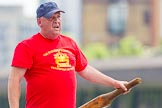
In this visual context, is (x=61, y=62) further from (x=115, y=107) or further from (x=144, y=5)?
(x=144, y=5)

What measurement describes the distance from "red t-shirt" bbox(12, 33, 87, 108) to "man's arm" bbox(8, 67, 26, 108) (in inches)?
3.3

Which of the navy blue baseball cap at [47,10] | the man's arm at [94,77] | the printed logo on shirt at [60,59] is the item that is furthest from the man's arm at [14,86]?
the man's arm at [94,77]

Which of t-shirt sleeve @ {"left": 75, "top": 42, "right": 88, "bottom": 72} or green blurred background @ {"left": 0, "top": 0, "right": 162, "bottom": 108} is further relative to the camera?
green blurred background @ {"left": 0, "top": 0, "right": 162, "bottom": 108}

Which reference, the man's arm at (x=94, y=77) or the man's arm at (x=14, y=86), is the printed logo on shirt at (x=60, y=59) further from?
the man's arm at (x=94, y=77)

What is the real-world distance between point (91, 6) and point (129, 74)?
56929mm

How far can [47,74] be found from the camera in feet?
24.1

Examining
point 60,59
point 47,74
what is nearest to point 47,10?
point 60,59

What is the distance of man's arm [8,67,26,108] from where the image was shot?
721cm

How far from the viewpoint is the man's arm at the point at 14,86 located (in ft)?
23.7

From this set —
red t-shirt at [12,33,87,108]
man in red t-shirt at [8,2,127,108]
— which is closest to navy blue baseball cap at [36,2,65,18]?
man in red t-shirt at [8,2,127,108]

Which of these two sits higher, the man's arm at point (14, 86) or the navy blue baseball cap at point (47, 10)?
the navy blue baseball cap at point (47, 10)

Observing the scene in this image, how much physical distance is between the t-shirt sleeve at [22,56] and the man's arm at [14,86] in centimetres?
4

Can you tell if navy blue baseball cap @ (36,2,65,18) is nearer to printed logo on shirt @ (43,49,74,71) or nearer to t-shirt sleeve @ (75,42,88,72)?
printed logo on shirt @ (43,49,74,71)

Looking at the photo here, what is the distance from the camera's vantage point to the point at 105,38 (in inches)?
3465
